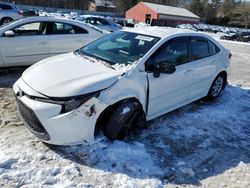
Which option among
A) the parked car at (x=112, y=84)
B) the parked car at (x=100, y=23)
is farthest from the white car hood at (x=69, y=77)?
the parked car at (x=100, y=23)

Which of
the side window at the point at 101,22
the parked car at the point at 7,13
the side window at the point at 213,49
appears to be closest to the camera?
the side window at the point at 213,49

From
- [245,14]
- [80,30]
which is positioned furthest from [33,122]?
[245,14]

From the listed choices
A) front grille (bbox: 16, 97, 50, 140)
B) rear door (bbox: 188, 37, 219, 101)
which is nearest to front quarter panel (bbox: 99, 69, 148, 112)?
front grille (bbox: 16, 97, 50, 140)

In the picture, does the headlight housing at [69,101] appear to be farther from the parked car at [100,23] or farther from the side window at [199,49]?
the parked car at [100,23]

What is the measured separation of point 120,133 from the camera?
4.18 m

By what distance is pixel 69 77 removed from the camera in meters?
3.92

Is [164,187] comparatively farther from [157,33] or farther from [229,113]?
[229,113]

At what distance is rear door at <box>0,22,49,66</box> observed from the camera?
22.4 ft

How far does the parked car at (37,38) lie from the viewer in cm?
684

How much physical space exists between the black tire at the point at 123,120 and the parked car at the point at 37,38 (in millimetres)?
3944

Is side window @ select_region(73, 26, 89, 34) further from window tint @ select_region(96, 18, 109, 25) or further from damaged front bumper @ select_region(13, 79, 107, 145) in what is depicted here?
window tint @ select_region(96, 18, 109, 25)

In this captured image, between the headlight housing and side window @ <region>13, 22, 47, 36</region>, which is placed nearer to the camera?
the headlight housing

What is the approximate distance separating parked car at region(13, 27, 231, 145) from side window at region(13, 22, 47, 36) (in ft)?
8.63

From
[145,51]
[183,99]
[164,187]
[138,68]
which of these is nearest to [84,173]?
[164,187]
